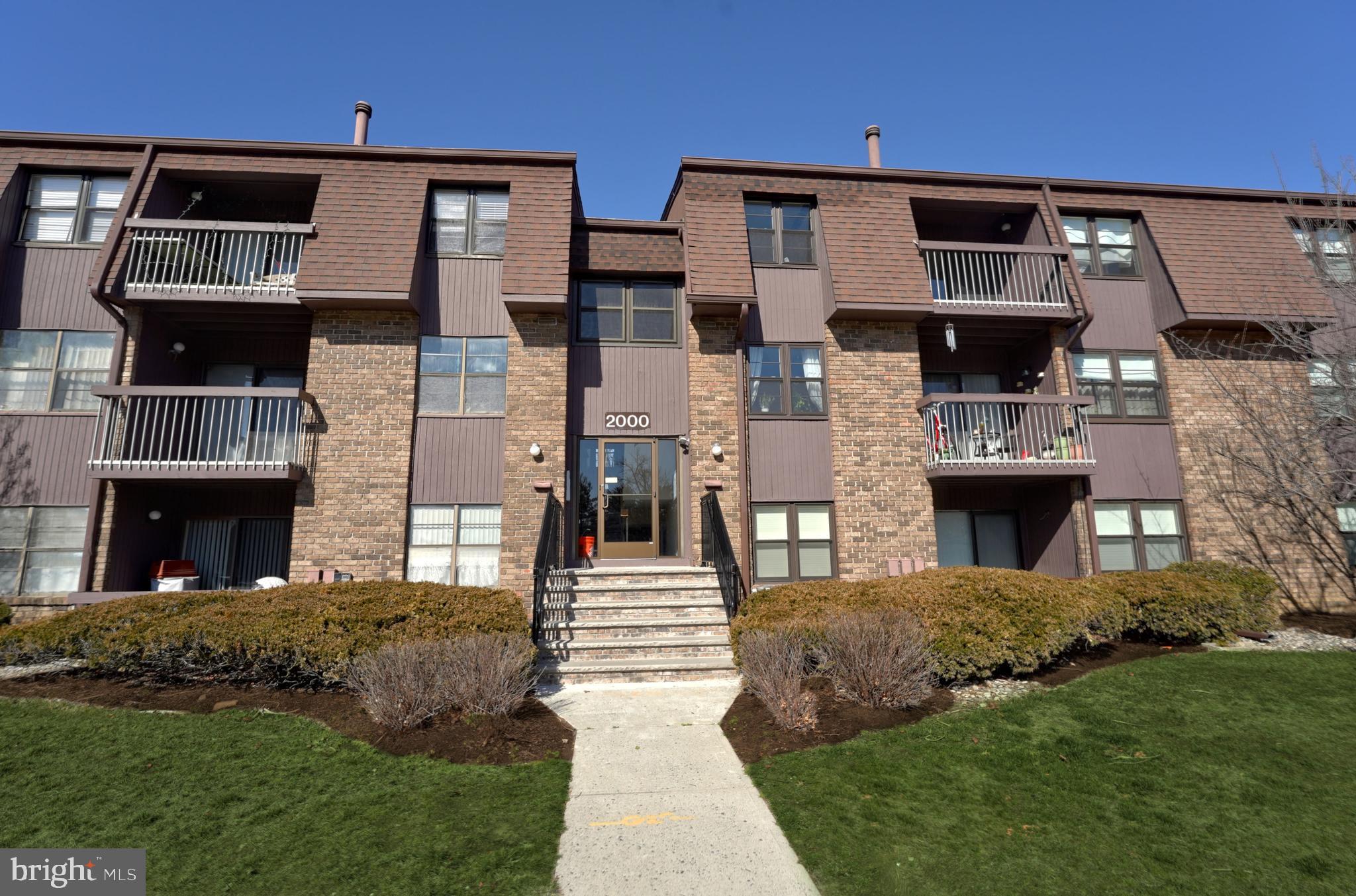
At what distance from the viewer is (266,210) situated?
41.9ft

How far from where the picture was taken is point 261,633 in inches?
272

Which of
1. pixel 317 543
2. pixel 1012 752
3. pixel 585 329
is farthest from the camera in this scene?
pixel 585 329

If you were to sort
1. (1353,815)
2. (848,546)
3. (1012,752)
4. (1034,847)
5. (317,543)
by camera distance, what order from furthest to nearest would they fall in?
(848,546) → (317,543) → (1012,752) → (1353,815) → (1034,847)

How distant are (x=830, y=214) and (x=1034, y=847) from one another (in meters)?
11.1

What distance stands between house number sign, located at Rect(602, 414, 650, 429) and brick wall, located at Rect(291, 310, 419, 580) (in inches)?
131

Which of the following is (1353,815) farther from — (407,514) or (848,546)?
(407,514)

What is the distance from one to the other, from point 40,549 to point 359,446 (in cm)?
513

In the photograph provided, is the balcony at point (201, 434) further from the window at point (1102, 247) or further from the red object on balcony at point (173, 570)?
the window at point (1102, 247)

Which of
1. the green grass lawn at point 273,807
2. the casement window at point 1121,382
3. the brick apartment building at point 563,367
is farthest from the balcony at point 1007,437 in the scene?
the green grass lawn at point 273,807

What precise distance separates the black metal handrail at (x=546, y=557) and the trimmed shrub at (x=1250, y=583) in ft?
30.8

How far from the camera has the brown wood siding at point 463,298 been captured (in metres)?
11.7

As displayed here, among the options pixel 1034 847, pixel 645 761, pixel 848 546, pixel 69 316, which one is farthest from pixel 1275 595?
pixel 69 316

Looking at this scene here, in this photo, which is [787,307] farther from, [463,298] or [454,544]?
[454,544]

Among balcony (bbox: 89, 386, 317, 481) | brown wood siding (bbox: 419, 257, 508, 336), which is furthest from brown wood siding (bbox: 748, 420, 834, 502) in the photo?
balcony (bbox: 89, 386, 317, 481)
